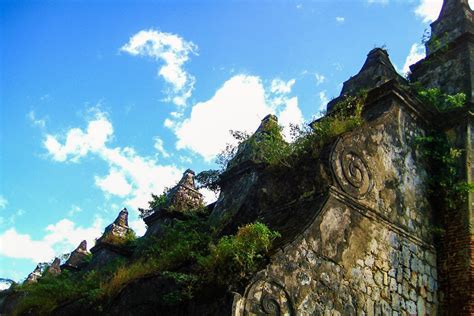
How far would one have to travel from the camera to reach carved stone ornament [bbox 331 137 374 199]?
579 cm

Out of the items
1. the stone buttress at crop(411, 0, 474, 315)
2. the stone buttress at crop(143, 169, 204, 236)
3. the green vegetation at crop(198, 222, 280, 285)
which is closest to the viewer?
the green vegetation at crop(198, 222, 280, 285)

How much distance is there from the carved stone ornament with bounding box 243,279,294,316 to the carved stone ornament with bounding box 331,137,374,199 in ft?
5.53

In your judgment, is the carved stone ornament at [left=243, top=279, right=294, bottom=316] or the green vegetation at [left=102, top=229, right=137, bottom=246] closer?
the carved stone ornament at [left=243, top=279, right=294, bottom=316]

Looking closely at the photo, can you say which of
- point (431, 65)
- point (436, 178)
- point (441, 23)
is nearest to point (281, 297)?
point (436, 178)

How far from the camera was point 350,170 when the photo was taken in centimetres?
596

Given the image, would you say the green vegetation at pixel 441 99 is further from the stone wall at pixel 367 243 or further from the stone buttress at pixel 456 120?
the stone wall at pixel 367 243

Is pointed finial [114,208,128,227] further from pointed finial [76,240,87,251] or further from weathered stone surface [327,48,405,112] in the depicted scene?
weathered stone surface [327,48,405,112]

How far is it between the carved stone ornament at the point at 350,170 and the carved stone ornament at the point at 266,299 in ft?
5.53

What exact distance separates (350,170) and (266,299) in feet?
7.31

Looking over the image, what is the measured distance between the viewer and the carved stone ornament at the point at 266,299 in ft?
14.4

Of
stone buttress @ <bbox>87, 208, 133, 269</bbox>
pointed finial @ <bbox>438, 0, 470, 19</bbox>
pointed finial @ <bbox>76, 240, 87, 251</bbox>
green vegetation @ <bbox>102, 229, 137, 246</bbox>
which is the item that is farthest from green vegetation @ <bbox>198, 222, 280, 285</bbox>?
pointed finial @ <bbox>76, 240, 87, 251</bbox>

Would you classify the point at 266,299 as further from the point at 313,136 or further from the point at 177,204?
the point at 177,204

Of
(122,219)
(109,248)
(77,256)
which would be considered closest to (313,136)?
(109,248)

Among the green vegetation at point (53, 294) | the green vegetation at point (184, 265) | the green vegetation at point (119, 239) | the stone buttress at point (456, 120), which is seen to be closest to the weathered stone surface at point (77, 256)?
the green vegetation at point (119, 239)
